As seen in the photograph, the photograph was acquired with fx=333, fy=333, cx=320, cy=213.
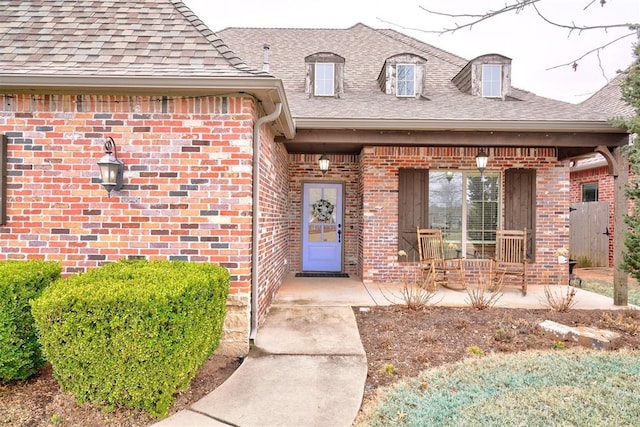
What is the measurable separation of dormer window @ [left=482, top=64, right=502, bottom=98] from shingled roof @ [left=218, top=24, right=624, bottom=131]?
10.5 inches

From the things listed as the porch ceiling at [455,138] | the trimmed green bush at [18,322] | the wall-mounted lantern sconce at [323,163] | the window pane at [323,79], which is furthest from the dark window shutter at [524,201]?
the trimmed green bush at [18,322]

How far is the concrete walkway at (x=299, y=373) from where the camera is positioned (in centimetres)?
224

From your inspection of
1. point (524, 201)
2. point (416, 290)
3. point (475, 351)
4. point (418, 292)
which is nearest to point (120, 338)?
point (475, 351)

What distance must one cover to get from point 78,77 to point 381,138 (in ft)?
13.2

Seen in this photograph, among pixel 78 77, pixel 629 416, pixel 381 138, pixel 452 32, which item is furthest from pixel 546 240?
pixel 78 77

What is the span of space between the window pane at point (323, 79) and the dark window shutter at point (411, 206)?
2.46 m

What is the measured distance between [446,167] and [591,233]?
232 inches

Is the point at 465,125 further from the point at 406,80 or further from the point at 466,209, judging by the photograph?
the point at 406,80

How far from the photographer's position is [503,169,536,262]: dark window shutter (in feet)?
20.5

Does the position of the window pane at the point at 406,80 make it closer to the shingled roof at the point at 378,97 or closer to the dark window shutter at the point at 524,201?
the shingled roof at the point at 378,97

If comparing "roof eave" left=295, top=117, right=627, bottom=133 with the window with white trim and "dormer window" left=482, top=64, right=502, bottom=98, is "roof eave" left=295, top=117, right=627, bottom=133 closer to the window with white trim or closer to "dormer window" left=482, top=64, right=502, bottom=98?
the window with white trim

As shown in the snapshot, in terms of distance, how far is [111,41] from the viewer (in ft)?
11.9

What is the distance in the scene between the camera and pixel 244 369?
286cm

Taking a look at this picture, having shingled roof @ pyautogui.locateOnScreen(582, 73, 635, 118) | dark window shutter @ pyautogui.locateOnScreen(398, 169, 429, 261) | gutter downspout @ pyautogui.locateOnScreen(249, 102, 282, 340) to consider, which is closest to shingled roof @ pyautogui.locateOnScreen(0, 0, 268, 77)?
gutter downspout @ pyautogui.locateOnScreen(249, 102, 282, 340)
